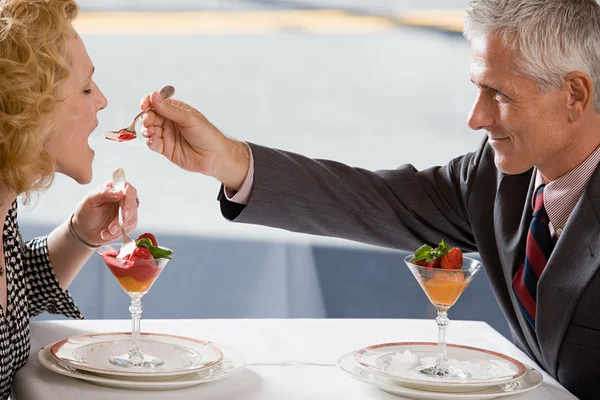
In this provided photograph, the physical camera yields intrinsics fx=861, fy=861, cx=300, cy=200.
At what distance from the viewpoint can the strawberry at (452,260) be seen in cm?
180

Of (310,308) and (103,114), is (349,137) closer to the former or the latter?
(310,308)

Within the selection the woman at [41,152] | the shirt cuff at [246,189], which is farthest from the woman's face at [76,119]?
the shirt cuff at [246,189]

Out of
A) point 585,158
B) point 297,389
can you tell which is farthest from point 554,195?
point 297,389

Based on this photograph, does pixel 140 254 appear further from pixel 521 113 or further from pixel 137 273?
pixel 521 113

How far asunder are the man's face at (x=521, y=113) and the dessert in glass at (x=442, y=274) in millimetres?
371

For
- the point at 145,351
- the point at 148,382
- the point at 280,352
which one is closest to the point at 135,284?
the point at 145,351

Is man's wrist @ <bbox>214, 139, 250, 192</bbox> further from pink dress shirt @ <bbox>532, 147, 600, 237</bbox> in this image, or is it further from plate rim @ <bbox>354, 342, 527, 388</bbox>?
pink dress shirt @ <bbox>532, 147, 600, 237</bbox>

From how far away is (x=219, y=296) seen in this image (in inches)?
188

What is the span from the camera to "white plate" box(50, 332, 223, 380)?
1.64 m

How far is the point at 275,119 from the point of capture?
18.0ft

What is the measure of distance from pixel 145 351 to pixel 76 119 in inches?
20.7

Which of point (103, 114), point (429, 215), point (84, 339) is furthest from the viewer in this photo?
point (103, 114)

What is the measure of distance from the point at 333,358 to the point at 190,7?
4.21m

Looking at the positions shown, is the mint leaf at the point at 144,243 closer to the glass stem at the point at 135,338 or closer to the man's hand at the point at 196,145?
the glass stem at the point at 135,338
